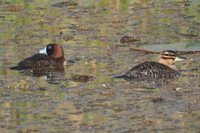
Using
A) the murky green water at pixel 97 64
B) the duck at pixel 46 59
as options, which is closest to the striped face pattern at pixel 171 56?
the murky green water at pixel 97 64

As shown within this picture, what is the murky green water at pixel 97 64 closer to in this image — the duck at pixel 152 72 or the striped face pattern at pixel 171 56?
the striped face pattern at pixel 171 56

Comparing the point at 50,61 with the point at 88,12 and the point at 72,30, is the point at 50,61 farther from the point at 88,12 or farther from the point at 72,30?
the point at 88,12

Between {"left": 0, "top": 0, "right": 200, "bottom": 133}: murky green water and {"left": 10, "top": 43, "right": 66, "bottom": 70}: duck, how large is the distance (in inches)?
8.6

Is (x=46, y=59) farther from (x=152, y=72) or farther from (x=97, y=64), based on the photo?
(x=152, y=72)

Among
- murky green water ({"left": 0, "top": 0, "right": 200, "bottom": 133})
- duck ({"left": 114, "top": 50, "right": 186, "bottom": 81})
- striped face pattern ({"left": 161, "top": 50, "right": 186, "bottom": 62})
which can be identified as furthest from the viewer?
striped face pattern ({"left": 161, "top": 50, "right": 186, "bottom": 62})

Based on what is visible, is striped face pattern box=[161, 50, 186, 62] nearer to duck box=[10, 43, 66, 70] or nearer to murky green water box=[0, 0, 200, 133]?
murky green water box=[0, 0, 200, 133]

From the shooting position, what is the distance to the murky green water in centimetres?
1066

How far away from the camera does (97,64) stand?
563 inches

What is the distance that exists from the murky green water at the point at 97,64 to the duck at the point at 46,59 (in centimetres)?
22

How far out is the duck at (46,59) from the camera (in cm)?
1431

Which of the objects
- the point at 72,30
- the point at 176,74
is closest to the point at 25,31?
the point at 72,30

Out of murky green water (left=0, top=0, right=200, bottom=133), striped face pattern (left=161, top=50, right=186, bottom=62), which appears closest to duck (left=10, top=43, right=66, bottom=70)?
murky green water (left=0, top=0, right=200, bottom=133)

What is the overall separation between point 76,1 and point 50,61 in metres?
5.77

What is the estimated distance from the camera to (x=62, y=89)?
1249 cm
